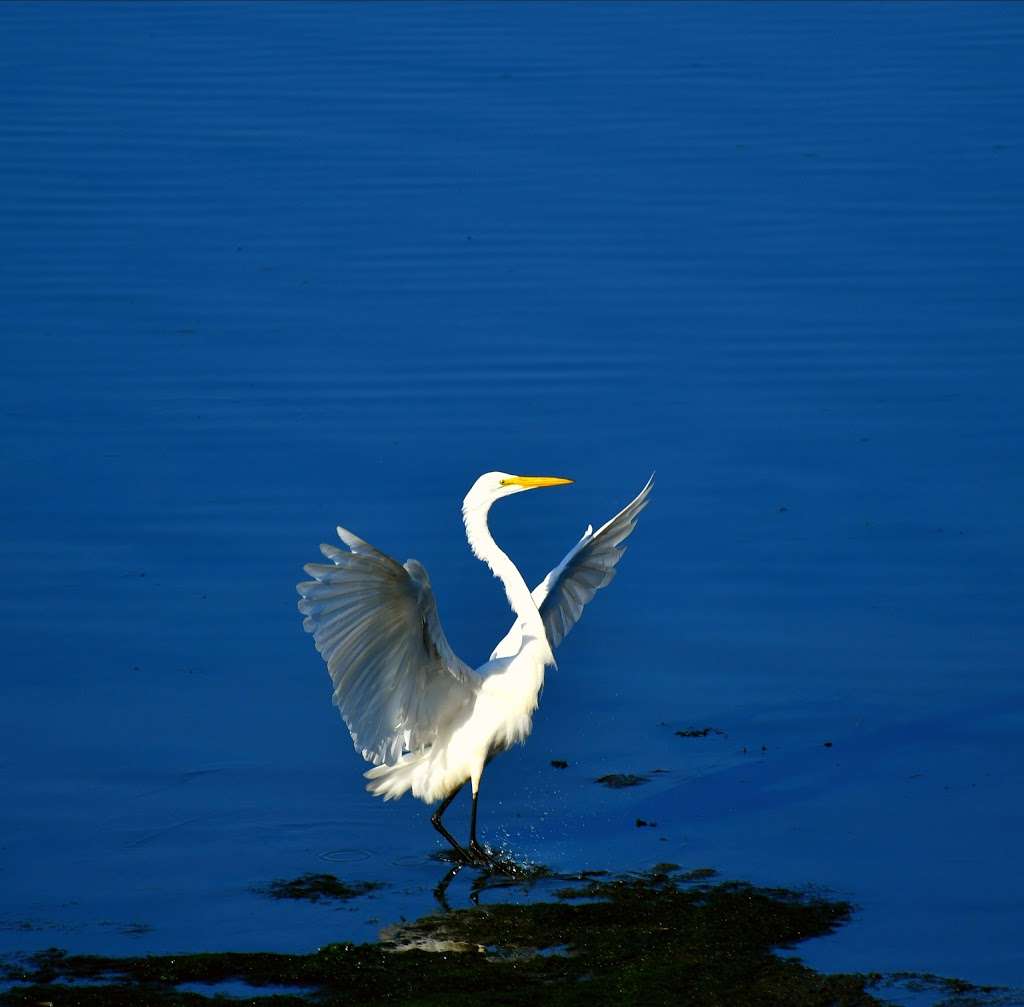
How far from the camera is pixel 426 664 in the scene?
7.71 metres

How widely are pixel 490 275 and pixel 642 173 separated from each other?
9.50ft

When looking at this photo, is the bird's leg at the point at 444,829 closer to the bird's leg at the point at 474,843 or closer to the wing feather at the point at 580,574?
the bird's leg at the point at 474,843

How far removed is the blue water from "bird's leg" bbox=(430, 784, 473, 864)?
0.14 metres

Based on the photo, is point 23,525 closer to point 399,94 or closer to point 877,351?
point 877,351

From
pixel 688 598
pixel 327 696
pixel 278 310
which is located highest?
pixel 278 310

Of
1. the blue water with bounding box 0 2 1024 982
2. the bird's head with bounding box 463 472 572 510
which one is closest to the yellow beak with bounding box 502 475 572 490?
the bird's head with bounding box 463 472 572 510

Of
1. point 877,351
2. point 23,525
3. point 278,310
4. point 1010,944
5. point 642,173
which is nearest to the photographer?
point 1010,944

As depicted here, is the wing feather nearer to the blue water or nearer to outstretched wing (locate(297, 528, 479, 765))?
the blue water

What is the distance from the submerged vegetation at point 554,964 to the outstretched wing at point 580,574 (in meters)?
1.89

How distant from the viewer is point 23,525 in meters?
11.0

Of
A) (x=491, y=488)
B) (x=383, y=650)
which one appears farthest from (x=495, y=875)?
(x=491, y=488)

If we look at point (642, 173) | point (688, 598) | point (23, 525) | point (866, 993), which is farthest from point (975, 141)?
point (866, 993)

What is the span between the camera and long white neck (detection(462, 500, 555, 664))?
823cm

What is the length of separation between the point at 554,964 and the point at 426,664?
1.61 metres
